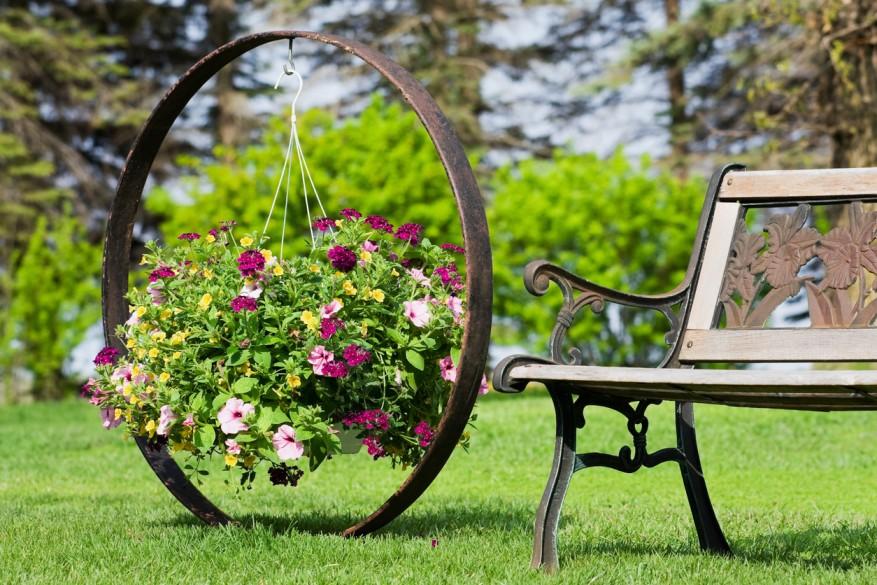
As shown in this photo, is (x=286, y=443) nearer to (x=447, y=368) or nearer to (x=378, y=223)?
(x=447, y=368)

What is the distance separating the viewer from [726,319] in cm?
322

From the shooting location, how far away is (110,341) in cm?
429

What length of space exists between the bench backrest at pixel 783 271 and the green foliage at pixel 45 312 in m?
11.7

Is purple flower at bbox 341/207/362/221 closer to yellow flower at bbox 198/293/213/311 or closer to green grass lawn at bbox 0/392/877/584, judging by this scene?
yellow flower at bbox 198/293/213/311

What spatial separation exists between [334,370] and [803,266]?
1463 mm

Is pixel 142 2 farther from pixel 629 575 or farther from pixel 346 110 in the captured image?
pixel 629 575

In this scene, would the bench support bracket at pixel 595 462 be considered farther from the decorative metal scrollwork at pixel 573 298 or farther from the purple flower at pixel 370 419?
the purple flower at pixel 370 419

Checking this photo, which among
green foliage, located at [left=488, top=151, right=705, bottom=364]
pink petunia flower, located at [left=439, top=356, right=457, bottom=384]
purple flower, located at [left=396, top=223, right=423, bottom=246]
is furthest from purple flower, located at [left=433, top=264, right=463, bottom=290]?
green foliage, located at [left=488, top=151, right=705, bottom=364]

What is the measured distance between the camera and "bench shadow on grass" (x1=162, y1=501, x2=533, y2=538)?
12.4ft

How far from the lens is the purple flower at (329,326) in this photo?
11.0ft

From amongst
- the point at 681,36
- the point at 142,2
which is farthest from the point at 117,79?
the point at 681,36

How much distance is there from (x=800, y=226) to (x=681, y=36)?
46.9 ft

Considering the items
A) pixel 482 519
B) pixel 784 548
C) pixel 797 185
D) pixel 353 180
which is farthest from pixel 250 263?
pixel 353 180

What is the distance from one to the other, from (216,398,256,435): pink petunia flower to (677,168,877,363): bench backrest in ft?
4.44
